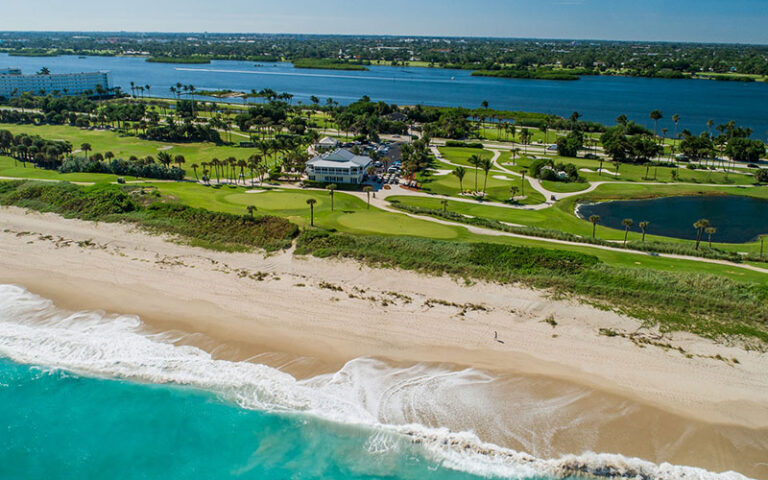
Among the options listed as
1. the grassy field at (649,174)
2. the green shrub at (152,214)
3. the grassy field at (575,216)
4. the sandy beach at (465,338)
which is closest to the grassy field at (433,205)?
the grassy field at (575,216)

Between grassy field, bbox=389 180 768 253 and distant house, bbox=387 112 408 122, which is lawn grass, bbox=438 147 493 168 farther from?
distant house, bbox=387 112 408 122

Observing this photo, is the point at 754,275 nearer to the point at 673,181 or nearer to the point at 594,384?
the point at 594,384

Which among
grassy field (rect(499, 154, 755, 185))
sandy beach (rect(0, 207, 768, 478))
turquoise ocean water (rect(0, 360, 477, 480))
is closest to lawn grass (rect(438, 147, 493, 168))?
grassy field (rect(499, 154, 755, 185))

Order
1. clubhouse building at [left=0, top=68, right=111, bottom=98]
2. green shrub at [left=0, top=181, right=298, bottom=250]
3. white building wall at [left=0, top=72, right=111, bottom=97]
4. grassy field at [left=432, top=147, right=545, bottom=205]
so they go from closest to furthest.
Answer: green shrub at [left=0, top=181, right=298, bottom=250] → grassy field at [left=432, top=147, right=545, bottom=205] → clubhouse building at [left=0, top=68, right=111, bottom=98] → white building wall at [left=0, top=72, right=111, bottom=97]

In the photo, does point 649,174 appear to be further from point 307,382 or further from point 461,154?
point 307,382

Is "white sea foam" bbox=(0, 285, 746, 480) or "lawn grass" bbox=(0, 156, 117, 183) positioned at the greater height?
"lawn grass" bbox=(0, 156, 117, 183)

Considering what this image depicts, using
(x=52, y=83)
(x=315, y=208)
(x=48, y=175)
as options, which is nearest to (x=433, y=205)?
(x=315, y=208)

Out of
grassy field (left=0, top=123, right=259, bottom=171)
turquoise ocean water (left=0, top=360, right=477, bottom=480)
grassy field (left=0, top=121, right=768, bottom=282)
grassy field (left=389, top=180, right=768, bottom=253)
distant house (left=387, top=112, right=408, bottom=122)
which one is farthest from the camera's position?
distant house (left=387, top=112, right=408, bottom=122)

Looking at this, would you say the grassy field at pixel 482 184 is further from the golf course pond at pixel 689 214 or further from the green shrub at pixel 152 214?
the green shrub at pixel 152 214
